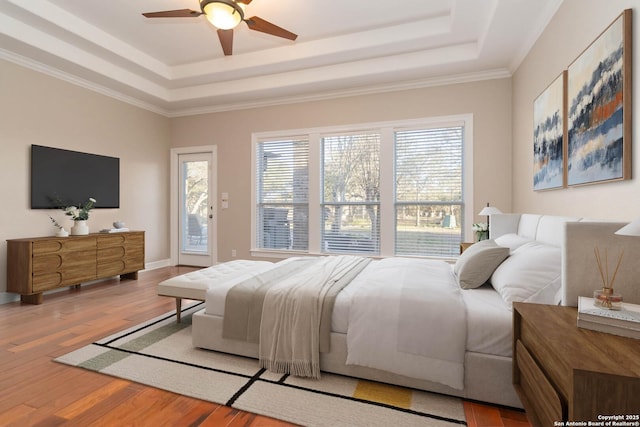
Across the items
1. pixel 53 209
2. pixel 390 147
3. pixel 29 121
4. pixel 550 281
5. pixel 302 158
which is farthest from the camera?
pixel 302 158

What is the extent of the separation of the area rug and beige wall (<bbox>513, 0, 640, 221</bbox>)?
5.10 feet

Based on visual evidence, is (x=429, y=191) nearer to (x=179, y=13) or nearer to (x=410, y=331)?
(x=410, y=331)

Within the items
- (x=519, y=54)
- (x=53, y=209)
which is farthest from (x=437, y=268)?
(x=53, y=209)

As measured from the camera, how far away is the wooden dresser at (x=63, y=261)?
3.57 m

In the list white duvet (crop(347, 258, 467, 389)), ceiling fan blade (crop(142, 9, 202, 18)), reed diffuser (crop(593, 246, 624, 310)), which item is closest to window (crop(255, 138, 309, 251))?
ceiling fan blade (crop(142, 9, 202, 18))

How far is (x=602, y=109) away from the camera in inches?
79.4

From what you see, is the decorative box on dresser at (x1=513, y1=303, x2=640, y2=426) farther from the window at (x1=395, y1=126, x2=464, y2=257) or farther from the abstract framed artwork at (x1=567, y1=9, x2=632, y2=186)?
the window at (x1=395, y1=126, x2=464, y2=257)

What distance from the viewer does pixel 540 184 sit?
10.2ft

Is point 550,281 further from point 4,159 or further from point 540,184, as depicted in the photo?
point 4,159

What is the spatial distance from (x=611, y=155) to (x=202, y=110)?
217 inches

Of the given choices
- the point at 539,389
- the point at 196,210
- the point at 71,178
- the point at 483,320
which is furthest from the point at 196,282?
the point at 196,210

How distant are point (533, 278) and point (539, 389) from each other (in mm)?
788

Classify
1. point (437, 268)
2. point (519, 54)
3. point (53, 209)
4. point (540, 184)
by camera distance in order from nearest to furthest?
point (437, 268)
point (540, 184)
point (519, 54)
point (53, 209)

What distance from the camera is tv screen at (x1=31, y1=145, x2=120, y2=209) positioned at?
13.1 ft
